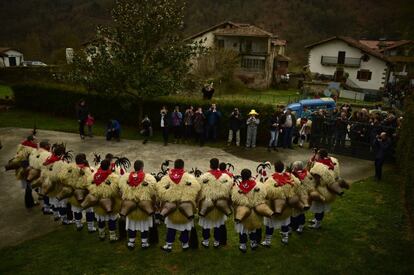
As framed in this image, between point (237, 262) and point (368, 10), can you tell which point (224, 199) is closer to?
point (237, 262)

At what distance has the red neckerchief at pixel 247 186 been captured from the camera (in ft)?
24.8

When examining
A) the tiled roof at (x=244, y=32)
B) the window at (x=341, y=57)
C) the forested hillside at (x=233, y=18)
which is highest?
the forested hillside at (x=233, y=18)

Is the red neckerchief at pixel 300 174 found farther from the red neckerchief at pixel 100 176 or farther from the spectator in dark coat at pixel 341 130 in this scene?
the spectator in dark coat at pixel 341 130

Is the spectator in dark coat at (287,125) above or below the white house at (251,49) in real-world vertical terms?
below

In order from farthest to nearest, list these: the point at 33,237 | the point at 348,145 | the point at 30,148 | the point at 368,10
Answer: the point at 368,10 < the point at 348,145 < the point at 30,148 < the point at 33,237

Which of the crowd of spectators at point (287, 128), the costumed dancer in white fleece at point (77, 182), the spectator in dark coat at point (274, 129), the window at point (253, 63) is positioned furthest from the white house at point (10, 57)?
the costumed dancer in white fleece at point (77, 182)

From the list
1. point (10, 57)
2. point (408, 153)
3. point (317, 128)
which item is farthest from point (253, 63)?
point (10, 57)

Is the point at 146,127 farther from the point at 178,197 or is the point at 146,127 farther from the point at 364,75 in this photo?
the point at 364,75

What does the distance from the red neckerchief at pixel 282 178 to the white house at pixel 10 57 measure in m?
66.5

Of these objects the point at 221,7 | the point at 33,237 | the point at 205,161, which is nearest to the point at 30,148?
the point at 33,237

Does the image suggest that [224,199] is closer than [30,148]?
Yes

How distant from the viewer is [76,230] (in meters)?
9.23

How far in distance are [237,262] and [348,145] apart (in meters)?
10.4

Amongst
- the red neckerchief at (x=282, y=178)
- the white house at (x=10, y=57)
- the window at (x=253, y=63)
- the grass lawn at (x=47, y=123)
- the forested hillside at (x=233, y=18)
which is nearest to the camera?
the red neckerchief at (x=282, y=178)
